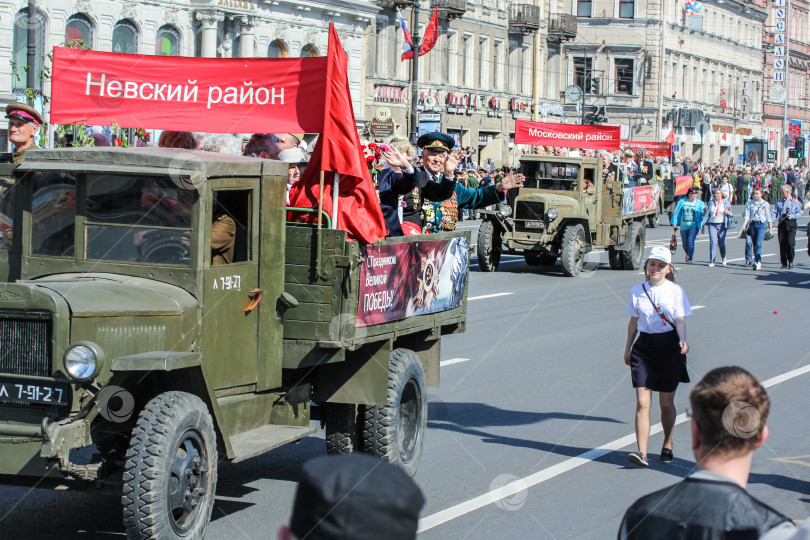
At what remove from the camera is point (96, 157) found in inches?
247

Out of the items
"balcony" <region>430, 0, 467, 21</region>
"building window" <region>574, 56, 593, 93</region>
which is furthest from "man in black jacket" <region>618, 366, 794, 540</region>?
"building window" <region>574, 56, 593, 93</region>

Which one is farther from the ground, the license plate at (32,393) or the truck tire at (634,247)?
the truck tire at (634,247)

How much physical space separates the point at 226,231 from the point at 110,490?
63.1 inches

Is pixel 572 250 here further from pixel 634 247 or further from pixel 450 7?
pixel 450 7

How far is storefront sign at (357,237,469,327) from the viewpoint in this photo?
725 centimetres

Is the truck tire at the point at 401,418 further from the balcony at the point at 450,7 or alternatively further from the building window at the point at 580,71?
the building window at the point at 580,71

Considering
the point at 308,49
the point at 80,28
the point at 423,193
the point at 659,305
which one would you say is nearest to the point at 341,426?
the point at 423,193

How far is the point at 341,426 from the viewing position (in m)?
7.51

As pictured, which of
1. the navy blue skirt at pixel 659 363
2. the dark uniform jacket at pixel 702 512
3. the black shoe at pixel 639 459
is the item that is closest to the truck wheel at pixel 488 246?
the navy blue skirt at pixel 659 363

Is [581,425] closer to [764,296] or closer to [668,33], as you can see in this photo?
[764,296]

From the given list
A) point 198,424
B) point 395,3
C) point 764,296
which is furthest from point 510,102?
point 198,424

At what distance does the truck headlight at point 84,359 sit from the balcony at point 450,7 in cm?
4701

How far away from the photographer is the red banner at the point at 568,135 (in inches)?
938

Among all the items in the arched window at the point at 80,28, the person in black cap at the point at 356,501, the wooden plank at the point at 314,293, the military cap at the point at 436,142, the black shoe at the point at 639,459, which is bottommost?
the black shoe at the point at 639,459
